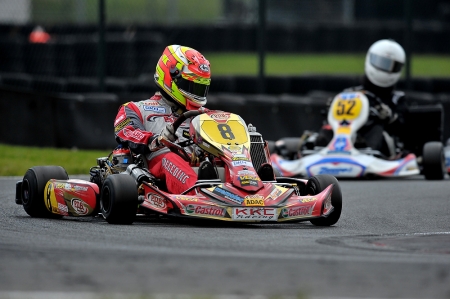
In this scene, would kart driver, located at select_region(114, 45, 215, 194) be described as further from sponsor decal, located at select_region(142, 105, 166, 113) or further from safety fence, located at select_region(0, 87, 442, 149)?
safety fence, located at select_region(0, 87, 442, 149)

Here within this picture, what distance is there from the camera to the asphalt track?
4770 millimetres

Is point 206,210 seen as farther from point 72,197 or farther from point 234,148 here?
point 72,197

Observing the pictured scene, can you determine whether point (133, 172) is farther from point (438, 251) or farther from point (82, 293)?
point (82, 293)

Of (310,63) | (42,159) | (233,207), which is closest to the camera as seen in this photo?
(233,207)

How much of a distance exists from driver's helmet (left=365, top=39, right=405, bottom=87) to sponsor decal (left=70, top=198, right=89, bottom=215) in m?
6.74

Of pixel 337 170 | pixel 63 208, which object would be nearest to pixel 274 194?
pixel 63 208

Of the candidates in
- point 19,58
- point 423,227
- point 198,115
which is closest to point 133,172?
point 198,115

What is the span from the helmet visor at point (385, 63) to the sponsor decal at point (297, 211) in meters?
6.65

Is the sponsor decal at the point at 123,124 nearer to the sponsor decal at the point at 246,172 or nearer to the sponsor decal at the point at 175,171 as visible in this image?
the sponsor decal at the point at 175,171

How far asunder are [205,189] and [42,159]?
6132 mm

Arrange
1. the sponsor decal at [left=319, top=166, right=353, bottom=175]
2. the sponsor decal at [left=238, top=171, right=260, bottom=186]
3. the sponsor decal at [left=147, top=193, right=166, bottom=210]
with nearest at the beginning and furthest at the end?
1. the sponsor decal at [left=238, top=171, right=260, bottom=186]
2. the sponsor decal at [left=147, top=193, right=166, bottom=210]
3. the sponsor decal at [left=319, top=166, right=353, bottom=175]

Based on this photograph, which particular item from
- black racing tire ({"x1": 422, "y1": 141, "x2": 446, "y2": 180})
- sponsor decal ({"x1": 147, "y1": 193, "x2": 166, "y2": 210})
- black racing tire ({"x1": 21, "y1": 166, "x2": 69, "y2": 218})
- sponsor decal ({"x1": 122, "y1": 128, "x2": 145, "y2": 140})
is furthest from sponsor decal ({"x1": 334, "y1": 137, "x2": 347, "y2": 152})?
sponsor decal ({"x1": 147, "y1": 193, "x2": 166, "y2": 210})

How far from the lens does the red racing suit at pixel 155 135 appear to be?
7.74 metres

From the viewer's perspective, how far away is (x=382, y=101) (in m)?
13.5
